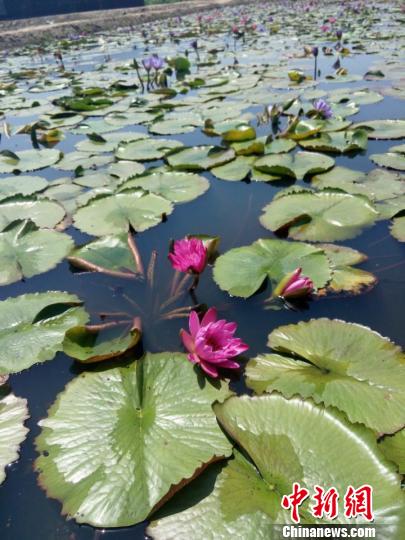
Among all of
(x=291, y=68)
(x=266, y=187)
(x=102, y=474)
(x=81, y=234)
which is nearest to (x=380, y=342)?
(x=102, y=474)

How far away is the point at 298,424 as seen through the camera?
1208 mm

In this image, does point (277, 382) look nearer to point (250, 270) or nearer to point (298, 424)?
point (298, 424)

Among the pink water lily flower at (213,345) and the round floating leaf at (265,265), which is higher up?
the pink water lily flower at (213,345)

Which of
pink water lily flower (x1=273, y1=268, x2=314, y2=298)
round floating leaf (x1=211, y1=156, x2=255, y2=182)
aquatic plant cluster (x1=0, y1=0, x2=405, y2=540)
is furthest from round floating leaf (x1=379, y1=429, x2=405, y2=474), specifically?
round floating leaf (x1=211, y1=156, x2=255, y2=182)

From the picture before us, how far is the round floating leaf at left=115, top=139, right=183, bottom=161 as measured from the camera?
359 centimetres

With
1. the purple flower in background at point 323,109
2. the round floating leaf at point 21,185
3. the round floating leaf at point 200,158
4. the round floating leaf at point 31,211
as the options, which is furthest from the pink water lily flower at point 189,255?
the purple flower in background at point 323,109

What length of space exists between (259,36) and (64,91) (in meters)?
7.91

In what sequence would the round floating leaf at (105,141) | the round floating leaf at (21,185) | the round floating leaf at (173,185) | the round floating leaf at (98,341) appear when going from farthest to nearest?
the round floating leaf at (105,141) < the round floating leaf at (21,185) < the round floating leaf at (173,185) < the round floating leaf at (98,341)

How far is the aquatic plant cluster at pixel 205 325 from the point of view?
1108 mm

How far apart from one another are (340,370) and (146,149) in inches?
117

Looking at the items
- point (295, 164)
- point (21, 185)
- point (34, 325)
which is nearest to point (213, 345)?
point (34, 325)

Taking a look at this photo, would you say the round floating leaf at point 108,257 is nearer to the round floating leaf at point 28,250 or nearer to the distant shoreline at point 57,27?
the round floating leaf at point 28,250

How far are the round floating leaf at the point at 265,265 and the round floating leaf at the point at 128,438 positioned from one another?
1.80 feet

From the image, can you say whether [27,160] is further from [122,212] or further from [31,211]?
[122,212]
